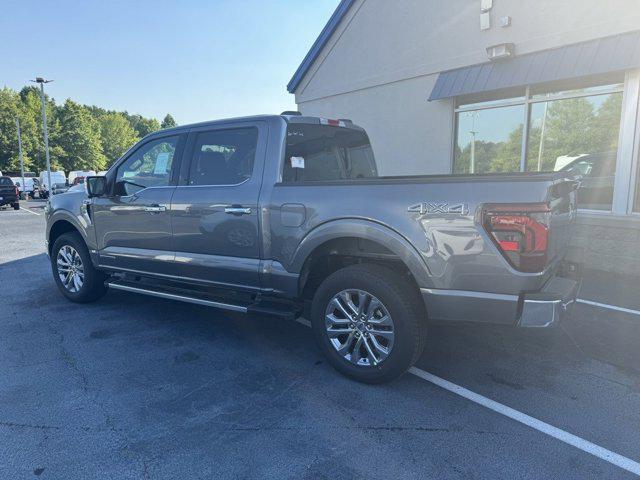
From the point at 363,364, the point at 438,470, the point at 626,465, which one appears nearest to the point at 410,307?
the point at 363,364

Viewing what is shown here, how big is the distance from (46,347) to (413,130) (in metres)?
7.58

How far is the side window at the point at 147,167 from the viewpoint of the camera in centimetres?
454

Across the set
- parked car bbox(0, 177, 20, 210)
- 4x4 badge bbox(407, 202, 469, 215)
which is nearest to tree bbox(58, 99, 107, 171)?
parked car bbox(0, 177, 20, 210)

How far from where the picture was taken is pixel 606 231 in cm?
685

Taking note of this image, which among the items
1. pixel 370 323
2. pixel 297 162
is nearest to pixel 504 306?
pixel 370 323

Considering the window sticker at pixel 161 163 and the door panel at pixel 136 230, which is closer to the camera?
the door panel at pixel 136 230

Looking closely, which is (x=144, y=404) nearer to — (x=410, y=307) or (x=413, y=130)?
(x=410, y=307)

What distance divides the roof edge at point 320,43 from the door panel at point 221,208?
7.53m

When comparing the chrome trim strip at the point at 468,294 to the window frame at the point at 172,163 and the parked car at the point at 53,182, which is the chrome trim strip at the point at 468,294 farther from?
the parked car at the point at 53,182

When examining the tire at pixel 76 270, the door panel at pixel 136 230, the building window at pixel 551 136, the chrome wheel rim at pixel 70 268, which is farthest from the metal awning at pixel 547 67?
the chrome wheel rim at pixel 70 268

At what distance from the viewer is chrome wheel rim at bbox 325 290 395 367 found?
329cm

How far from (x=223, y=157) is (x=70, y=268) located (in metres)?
2.78

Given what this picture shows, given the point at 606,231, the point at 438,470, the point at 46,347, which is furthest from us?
the point at 606,231

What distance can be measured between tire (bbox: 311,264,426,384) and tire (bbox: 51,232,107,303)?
319 centimetres
